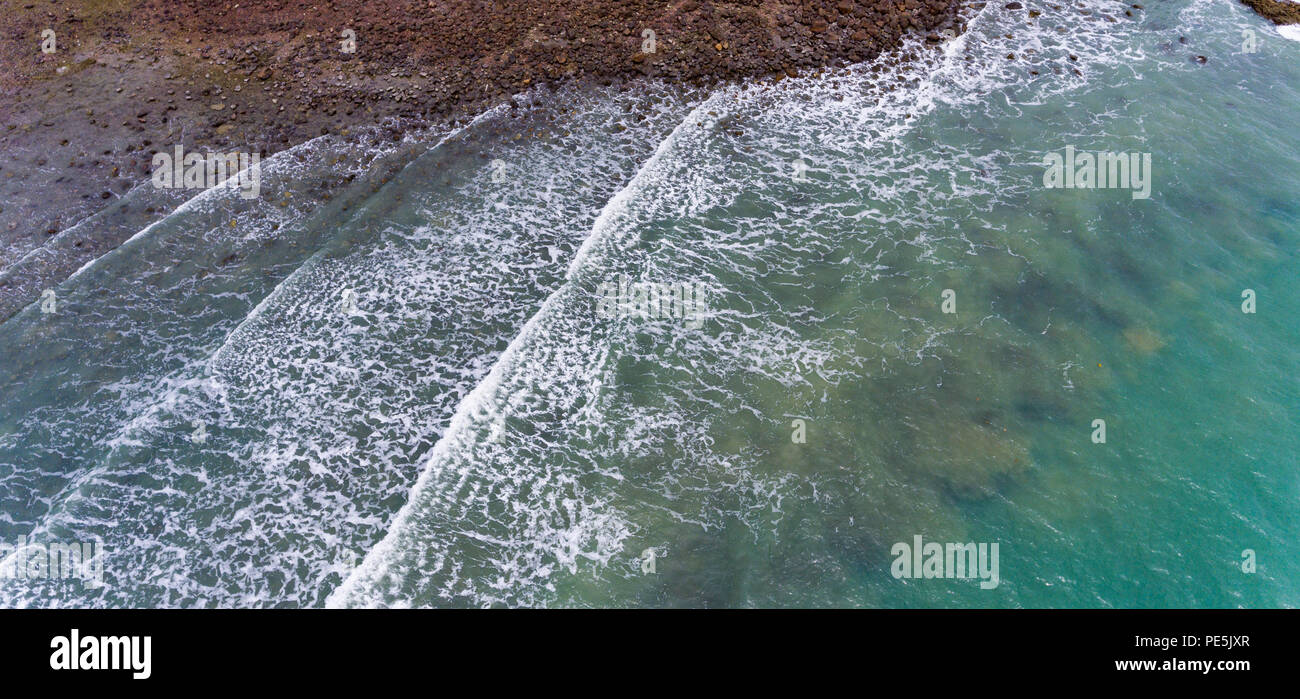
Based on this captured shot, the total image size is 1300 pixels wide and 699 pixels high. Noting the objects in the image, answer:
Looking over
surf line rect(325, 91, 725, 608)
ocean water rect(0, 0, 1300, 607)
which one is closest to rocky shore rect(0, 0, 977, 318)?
ocean water rect(0, 0, 1300, 607)

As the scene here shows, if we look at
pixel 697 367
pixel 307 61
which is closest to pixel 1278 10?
pixel 697 367

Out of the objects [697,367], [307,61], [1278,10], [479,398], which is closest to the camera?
[479,398]

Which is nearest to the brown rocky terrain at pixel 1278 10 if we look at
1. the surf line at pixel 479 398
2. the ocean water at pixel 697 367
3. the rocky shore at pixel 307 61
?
the ocean water at pixel 697 367

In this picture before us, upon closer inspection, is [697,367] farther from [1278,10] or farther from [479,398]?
[1278,10]

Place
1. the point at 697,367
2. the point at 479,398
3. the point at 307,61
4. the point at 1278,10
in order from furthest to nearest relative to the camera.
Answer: the point at 1278,10 → the point at 307,61 → the point at 697,367 → the point at 479,398

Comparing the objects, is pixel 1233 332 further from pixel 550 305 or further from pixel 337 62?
pixel 337 62

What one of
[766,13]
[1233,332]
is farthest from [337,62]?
[1233,332]
